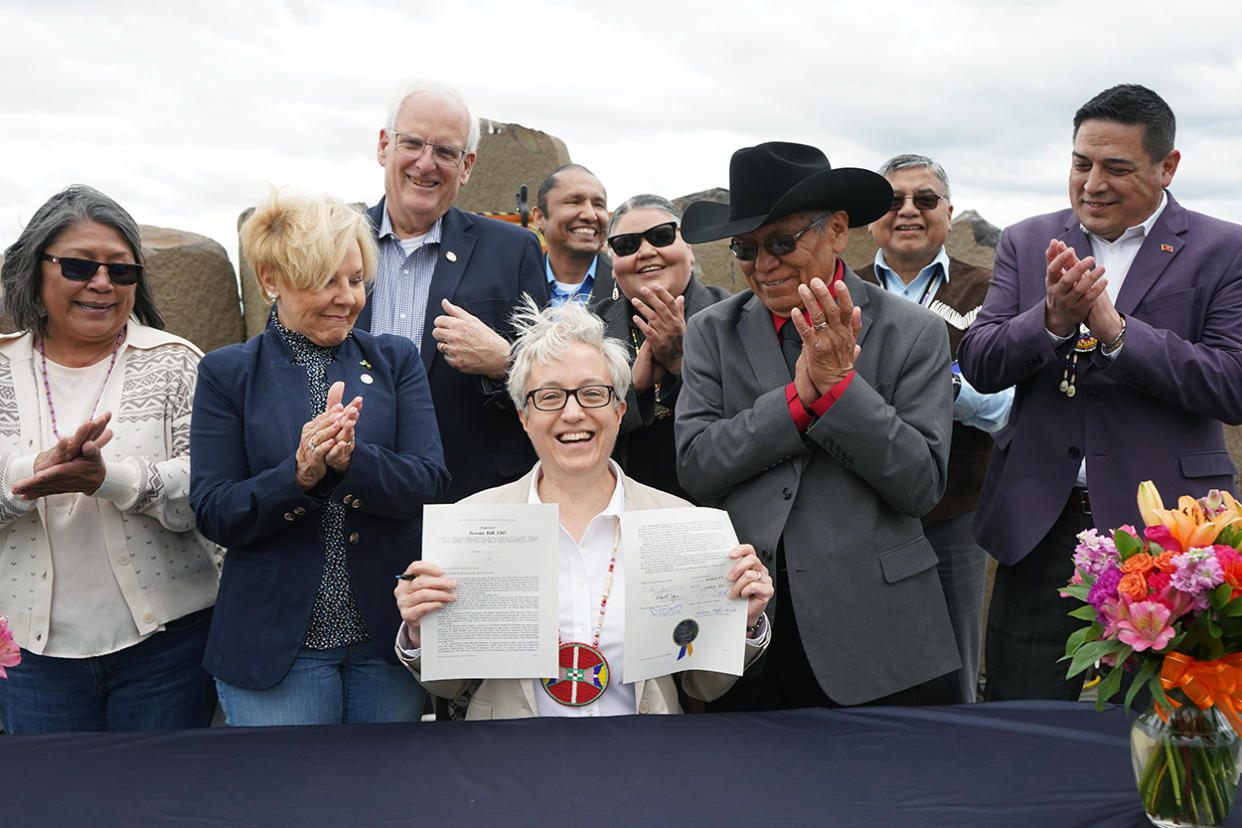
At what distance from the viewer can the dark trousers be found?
122 inches

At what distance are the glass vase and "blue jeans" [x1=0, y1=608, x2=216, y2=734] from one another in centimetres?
226

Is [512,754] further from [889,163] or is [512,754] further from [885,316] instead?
[889,163]

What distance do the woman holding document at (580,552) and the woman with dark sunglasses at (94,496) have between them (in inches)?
33.9

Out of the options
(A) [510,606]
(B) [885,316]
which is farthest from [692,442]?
(A) [510,606]

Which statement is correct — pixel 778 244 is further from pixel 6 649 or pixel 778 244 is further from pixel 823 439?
pixel 6 649

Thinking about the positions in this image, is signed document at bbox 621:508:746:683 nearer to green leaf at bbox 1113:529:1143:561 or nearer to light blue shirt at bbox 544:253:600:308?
green leaf at bbox 1113:529:1143:561

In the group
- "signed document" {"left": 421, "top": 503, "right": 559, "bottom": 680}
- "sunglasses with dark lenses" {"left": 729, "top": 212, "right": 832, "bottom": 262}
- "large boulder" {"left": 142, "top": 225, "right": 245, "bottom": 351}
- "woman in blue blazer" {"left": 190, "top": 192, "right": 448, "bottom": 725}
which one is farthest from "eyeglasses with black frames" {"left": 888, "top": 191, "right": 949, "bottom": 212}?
"large boulder" {"left": 142, "top": 225, "right": 245, "bottom": 351}

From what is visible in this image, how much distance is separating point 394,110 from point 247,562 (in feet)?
5.56

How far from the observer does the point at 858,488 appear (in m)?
2.55

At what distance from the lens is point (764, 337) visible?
8.95 ft

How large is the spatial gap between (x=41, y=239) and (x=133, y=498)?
77 centimetres

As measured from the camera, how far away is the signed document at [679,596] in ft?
7.07

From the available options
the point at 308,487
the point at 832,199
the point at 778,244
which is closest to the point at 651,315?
the point at 778,244

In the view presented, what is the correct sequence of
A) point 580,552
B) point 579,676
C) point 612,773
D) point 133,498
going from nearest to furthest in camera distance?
point 612,773 → point 579,676 → point 580,552 → point 133,498
